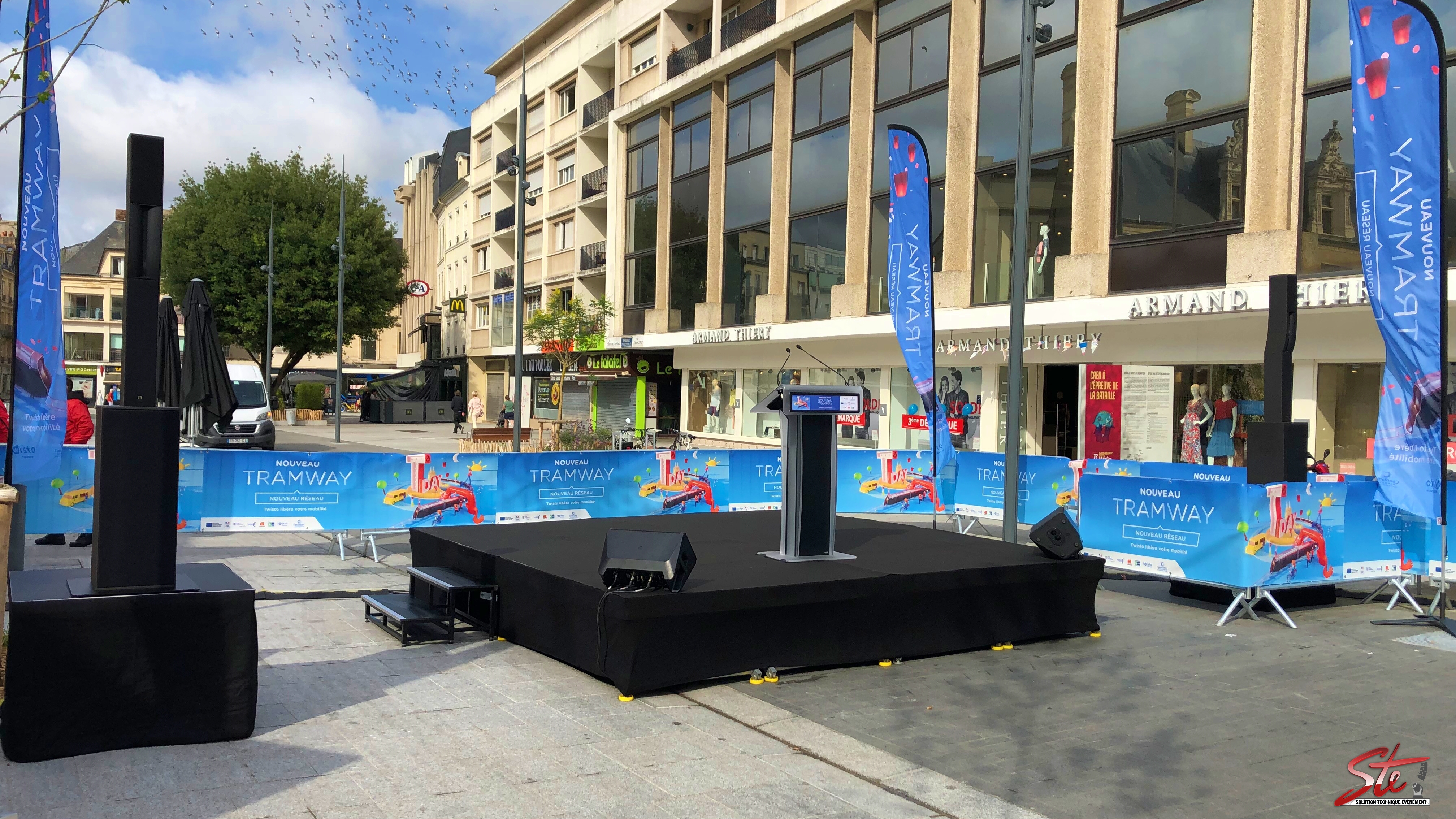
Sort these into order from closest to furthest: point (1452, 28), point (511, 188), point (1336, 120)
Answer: point (1452, 28)
point (1336, 120)
point (511, 188)

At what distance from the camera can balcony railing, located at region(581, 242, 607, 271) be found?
41.6 meters

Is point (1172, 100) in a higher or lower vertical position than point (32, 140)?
higher

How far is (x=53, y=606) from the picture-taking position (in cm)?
541

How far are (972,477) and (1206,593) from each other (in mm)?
4847

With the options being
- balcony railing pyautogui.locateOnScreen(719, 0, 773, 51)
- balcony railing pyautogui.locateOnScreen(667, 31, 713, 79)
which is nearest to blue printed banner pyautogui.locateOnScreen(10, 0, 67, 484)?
balcony railing pyautogui.locateOnScreen(719, 0, 773, 51)

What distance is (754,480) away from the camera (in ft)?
52.5

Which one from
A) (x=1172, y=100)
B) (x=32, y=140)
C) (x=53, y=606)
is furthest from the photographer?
(x=1172, y=100)

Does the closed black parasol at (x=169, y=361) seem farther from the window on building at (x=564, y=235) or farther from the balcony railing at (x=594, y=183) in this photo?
the window on building at (x=564, y=235)

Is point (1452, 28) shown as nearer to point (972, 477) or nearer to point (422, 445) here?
point (972, 477)

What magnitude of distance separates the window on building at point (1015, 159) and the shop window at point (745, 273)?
27.9 feet

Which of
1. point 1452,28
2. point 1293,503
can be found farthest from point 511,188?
point 1293,503

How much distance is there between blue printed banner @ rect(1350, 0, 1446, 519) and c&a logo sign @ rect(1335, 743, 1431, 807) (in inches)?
167

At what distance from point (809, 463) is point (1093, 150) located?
13972 millimetres

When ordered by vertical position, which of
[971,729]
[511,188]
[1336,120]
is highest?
[511,188]
